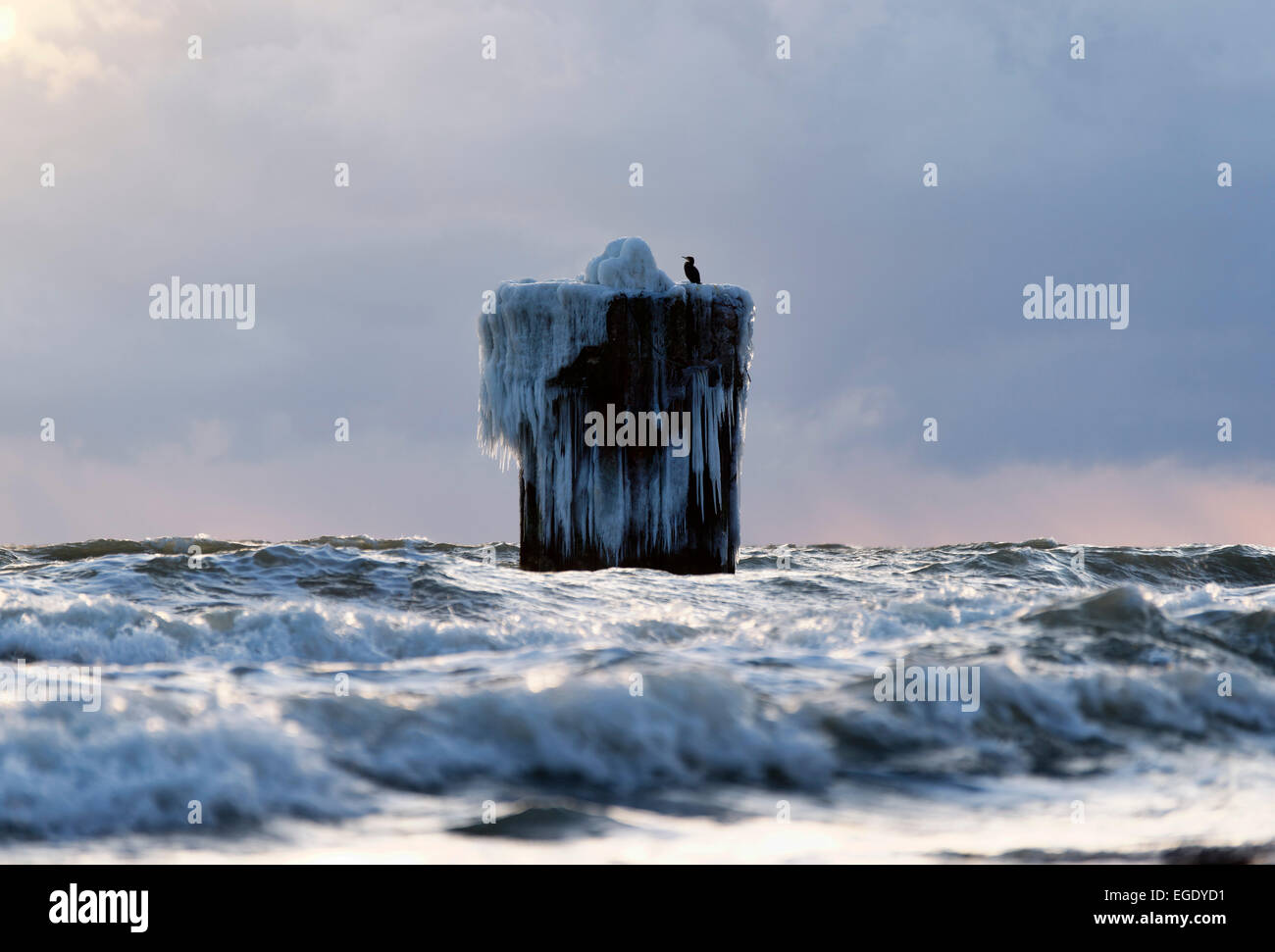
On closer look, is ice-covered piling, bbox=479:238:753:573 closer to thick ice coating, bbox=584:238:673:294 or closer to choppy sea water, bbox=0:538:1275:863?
thick ice coating, bbox=584:238:673:294

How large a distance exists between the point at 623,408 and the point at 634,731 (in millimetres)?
6383

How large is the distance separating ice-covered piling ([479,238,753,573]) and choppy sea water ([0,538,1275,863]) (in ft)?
5.77

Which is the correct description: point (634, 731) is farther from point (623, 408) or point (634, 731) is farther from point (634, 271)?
point (634, 271)

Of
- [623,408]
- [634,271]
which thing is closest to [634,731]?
[623,408]

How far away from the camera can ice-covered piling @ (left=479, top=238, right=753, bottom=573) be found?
37.1ft

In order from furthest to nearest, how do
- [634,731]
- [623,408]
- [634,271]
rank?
[634,271], [623,408], [634,731]

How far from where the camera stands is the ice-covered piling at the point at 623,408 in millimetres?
11297

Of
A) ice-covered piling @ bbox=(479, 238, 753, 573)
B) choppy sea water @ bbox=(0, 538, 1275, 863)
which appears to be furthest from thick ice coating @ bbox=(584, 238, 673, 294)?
choppy sea water @ bbox=(0, 538, 1275, 863)

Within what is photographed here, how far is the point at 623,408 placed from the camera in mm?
11320

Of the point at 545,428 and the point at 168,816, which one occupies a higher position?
the point at 545,428
